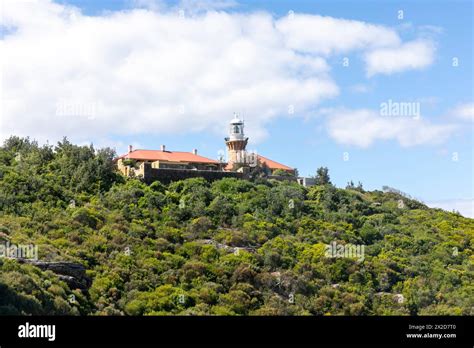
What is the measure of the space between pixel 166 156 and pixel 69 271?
63.1 ft

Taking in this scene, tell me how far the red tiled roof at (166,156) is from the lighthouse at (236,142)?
184 cm

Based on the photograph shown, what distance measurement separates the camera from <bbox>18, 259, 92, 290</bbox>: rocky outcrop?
77.8ft

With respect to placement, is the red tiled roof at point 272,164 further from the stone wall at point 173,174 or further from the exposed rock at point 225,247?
the exposed rock at point 225,247

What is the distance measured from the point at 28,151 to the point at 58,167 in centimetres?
278

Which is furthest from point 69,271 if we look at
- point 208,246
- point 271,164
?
point 271,164

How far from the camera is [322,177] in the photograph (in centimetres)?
4666

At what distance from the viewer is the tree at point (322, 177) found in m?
46.5

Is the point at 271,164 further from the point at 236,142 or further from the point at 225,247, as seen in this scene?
the point at 225,247

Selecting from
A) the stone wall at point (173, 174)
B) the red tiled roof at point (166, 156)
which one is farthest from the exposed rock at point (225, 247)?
the red tiled roof at point (166, 156)

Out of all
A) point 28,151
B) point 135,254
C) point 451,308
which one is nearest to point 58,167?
point 28,151

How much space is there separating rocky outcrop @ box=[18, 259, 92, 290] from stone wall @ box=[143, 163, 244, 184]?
1333cm

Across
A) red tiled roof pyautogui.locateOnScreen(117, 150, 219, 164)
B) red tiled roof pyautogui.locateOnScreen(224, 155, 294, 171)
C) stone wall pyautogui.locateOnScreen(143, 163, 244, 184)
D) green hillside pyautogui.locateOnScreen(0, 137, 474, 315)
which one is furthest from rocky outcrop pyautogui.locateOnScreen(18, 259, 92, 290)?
red tiled roof pyautogui.locateOnScreen(224, 155, 294, 171)

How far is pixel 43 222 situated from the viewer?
2970 centimetres

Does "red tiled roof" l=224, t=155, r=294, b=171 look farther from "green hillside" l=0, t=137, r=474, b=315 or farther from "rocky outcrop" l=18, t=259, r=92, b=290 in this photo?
"rocky outcrop" l=18, t=259, r=92, b=290
